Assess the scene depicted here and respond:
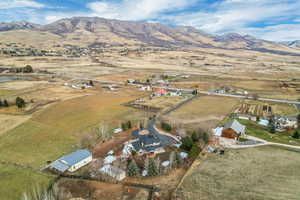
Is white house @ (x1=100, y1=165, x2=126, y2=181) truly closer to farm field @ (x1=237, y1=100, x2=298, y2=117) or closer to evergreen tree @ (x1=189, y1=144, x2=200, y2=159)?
evergreen tree @ (x1=189, y1=144, x2=200, y2=159)

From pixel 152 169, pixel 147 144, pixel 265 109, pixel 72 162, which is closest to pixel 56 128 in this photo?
pixel 72 162

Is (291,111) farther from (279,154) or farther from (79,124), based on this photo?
(79,124)

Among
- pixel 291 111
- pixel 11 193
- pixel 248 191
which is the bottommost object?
pixel 11 193

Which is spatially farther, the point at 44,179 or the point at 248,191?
the point at 44,179

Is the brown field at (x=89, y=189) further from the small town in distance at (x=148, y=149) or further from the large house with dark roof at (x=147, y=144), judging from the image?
the large house with dark roof at (x=147, y=144)

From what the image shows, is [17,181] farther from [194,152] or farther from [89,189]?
[194,152]

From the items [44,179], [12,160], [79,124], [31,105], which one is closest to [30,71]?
[31,105]
